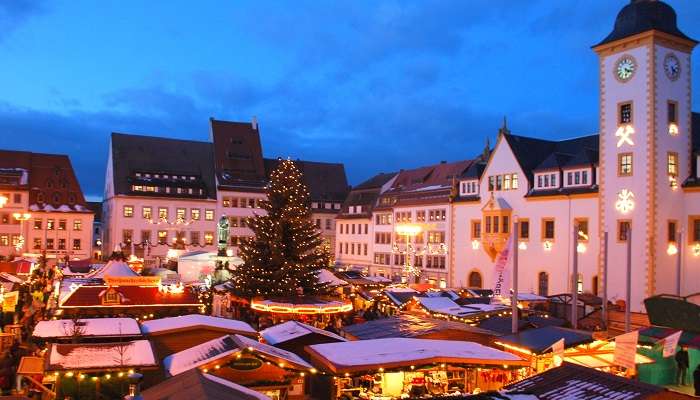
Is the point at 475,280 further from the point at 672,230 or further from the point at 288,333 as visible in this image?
the point at 288,333

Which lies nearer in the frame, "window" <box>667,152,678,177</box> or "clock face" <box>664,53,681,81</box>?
"window" <box>667,152,678,177</box>

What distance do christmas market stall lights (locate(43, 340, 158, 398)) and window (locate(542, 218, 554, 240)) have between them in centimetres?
3253

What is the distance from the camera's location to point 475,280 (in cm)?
4891

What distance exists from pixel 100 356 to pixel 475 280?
37123 millimetres

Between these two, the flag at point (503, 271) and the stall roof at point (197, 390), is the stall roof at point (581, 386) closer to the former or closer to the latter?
the stall roof at point (197, 390)

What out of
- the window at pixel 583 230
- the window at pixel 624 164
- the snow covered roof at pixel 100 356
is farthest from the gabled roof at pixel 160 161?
the snow covered roof at pixel 100 356

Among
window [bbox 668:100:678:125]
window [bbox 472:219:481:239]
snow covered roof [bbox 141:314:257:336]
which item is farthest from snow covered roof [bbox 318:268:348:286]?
window [bbox 668:100:678:125]

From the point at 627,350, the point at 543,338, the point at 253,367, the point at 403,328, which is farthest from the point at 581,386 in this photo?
the point at 403,328

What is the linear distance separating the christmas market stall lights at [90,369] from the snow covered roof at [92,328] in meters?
2.14

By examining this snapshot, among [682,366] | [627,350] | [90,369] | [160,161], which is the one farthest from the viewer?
[160,161]

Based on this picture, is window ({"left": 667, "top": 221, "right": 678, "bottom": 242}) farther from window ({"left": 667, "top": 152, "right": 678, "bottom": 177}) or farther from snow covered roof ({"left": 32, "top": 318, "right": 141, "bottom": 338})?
snow covered roof ({"left": 32, "top": 318, "right": 141, "bottom": 338})

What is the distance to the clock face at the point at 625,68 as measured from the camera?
3784 centimetres

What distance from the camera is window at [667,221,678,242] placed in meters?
36.9

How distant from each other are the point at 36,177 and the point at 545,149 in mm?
45439
